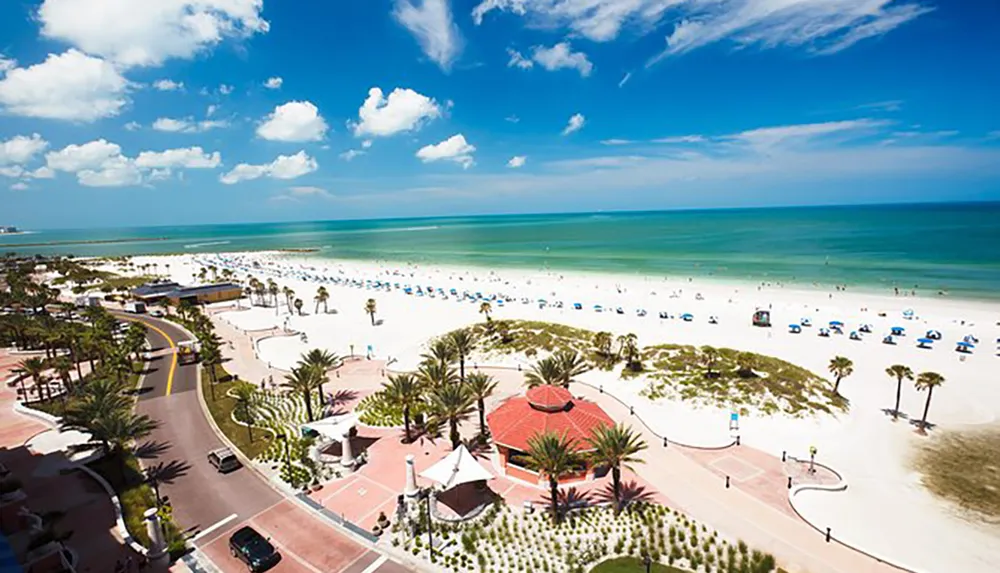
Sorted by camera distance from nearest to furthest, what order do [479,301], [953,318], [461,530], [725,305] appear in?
[461,530], [953,318], [725,305], [479,301]

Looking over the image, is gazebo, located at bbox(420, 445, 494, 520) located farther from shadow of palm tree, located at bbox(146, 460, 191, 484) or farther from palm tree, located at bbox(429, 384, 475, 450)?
shadow of palm tree, located at bbox(146, 460, 191, 484)

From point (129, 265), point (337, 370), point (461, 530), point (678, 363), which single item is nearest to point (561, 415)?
point (461, 530)

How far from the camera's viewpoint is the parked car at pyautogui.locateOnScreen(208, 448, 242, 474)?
89.8 ft

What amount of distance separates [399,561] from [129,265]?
159130 millimetres

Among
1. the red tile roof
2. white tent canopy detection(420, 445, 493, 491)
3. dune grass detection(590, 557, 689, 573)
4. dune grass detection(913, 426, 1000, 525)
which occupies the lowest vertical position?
dune grass detection(913, 426, 1000, 525)

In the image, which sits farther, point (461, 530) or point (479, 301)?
point (479, 301)

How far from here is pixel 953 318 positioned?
196 ft

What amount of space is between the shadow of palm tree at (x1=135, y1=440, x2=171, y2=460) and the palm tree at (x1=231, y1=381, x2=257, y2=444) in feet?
16.6

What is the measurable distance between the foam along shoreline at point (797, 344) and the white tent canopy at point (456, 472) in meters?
15.6

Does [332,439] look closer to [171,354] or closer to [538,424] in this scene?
[538,424]

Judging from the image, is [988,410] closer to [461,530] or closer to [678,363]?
[678,363]

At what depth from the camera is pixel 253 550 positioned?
19.7m

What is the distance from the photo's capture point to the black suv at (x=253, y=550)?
19.3 meters

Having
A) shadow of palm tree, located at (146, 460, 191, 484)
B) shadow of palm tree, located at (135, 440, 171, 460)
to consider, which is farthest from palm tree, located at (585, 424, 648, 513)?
shadow of palm tree, located at (135, 440, 171, 460)
